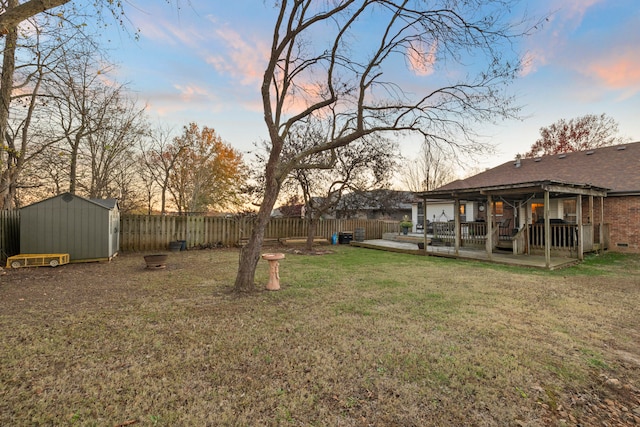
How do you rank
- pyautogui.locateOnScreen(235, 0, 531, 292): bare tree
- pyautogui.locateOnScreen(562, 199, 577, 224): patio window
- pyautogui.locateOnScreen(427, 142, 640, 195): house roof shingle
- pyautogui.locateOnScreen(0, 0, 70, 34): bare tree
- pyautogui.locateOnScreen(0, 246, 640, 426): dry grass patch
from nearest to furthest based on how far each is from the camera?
1. pyautogui.locateOnScreen(0, 246, 640, 426): dry grass patch
2. pyautogui.locateOnScreen(0, 0, 70, 34): bare tree
3. pyautogui.locateOnScreen(235, 0, 531, 292): bare tree
4. pyautogui.locateOnScreen(427, 142, 640, 195): house roof shingle
5. pyautogui.locateOnScreen(562, 199, 577, 224): patio window

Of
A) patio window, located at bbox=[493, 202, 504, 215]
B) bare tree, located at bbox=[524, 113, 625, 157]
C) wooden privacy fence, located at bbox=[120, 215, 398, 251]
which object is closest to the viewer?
wooden privacy fence, located at bbox=[120, 215, 398, 251]

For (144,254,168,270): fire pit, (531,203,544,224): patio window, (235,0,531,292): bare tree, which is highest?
(235,0,531,292): bare tree

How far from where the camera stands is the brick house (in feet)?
33.7

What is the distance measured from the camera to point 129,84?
11.8 meters

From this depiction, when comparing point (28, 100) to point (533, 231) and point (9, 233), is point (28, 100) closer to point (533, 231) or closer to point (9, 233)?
point (9, 233)

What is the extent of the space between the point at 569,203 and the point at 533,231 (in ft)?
11.5

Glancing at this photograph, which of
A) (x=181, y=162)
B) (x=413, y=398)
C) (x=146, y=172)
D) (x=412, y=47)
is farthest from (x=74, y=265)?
(x=181, y=162)

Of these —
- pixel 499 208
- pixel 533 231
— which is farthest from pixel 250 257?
pixel 499 208

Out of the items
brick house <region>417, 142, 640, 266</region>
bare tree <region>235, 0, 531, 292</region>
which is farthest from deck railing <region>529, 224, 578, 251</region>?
bare tree <region>235, 0, 531, 292</region>

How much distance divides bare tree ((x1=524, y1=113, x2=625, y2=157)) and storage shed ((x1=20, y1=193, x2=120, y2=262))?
31.5 meters

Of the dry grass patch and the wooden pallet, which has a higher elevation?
the wooden pallet

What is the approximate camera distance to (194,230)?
13.2 metres

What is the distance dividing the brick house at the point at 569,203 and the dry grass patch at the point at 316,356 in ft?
15.8

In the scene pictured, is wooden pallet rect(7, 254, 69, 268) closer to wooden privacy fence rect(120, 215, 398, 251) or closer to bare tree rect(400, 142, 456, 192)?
wooden privacy fence rect(120, 215, 398, 251)
